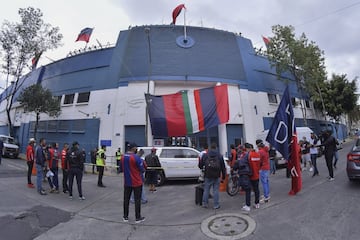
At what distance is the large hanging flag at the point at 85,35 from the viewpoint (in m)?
21.9

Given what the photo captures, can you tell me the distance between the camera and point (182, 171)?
10.7 m

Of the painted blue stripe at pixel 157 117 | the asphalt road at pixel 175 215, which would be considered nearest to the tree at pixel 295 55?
the painted blue stripe at pixel 157 117

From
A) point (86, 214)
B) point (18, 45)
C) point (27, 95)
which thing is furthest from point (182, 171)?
point (18, 45)

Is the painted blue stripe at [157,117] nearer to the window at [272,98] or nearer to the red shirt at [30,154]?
the red shirt at [30,154]

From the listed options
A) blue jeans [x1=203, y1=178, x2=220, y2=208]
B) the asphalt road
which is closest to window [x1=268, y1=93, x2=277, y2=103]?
the asphalt road

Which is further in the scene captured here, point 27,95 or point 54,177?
point 27,95

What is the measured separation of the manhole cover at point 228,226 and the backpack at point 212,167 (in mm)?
1024

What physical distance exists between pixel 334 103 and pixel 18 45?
34573 mm

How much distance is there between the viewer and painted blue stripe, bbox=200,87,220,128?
44.7 ft

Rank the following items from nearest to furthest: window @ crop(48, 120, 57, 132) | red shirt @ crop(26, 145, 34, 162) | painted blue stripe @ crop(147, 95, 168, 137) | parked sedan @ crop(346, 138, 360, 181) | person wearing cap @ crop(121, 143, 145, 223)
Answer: person wearing cap @ crop(121, 143, 145, 223), parked sedan @ crop(346, 138, 360, 181), red shirt @ crop(26, 145, 34, 162), painted blue stripe @ crop(147, 95, 168, 137), window @ crop(48, 120, 57, 132)

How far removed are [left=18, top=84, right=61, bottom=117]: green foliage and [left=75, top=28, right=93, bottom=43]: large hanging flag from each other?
20.5 ft

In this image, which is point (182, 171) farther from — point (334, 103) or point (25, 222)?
point (334, 103)

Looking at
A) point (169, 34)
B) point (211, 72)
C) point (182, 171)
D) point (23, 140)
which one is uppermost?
point (169, 34)

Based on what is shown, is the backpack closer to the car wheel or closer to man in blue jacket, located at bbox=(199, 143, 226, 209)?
man in blue jacket, located at bbox=(199, 143, 226, 209)
